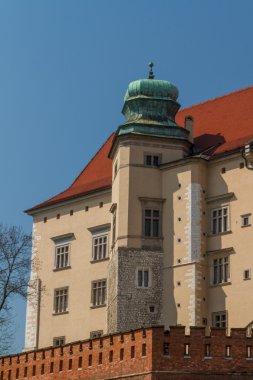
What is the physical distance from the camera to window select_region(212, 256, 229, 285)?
37.9 meters

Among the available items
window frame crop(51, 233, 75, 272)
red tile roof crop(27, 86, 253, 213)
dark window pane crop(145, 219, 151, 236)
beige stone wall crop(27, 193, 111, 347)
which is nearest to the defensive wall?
dark window pane crop(145, 219, 151, 236)

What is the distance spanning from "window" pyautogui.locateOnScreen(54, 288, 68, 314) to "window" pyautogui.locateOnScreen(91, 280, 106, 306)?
1.77 m

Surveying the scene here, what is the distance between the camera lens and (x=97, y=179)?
45.4 m

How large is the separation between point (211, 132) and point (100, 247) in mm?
6634

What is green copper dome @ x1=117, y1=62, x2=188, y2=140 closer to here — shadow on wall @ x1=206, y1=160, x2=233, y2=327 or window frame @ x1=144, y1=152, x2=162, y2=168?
window frame @ x1=144, y1=152, x2=162, y2=168

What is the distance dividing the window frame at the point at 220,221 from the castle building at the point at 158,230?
47mm

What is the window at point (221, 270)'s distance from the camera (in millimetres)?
37875

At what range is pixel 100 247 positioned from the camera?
42812 millimetres

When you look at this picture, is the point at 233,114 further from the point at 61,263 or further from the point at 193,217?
the point at 61,263

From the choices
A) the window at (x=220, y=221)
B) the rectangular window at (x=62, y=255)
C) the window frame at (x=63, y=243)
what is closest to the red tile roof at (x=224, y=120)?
the window at (x=220, y=221)

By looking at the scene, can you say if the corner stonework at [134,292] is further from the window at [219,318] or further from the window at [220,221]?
the window at [220,221]

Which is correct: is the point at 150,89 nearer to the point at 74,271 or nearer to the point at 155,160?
the point at 155,160

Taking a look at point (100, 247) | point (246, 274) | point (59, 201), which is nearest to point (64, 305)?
point (100, 247)

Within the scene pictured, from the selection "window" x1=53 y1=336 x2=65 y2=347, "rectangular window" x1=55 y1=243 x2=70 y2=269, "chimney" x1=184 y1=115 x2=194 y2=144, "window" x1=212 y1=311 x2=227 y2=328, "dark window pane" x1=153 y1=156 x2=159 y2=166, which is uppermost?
"chimney" x1=184 y1=115 x2=194 y2=144
